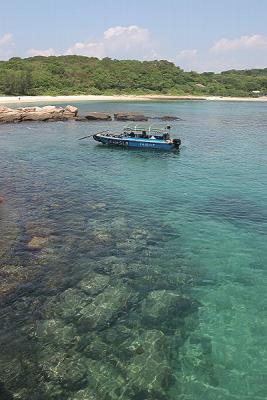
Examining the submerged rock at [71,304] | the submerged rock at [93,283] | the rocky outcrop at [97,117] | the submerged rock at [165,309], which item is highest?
the rocky outcrop at [97,117]

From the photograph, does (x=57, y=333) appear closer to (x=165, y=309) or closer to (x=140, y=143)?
(x=165, y=309)

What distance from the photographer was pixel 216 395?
12.8 metres

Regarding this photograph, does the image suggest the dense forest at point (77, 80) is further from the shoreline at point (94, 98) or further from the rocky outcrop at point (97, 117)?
the rocky outcrop at point (97, 117)

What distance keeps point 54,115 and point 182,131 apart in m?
30.2

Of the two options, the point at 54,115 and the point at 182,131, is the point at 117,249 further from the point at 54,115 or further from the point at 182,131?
the point at 54,115

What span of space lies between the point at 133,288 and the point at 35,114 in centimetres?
7394

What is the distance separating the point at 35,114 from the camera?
281 ft

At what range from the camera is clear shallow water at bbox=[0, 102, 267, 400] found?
528 inches

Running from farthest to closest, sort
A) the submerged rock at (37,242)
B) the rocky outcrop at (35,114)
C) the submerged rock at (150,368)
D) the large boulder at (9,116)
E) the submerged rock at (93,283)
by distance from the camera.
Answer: the rocky outcrop at (35,114)
the large boulder at (9,116)
the submerged rock at (37,242)
the submerged rock at (93,283)
the submerged rock at (150,368)

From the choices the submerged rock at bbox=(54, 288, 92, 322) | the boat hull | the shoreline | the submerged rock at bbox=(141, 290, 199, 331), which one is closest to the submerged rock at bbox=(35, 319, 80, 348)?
the submerged rock at bbox=(54, 288, 92, 322)

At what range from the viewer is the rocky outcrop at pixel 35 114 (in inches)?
3228

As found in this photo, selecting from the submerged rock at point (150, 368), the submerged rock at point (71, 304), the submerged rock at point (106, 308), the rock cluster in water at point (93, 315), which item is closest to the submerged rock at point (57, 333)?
the rock cluster in water at point (93, 315)

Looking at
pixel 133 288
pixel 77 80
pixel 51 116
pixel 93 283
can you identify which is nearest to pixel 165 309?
pixel 133 288

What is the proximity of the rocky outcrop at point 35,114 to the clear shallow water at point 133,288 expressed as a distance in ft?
154
